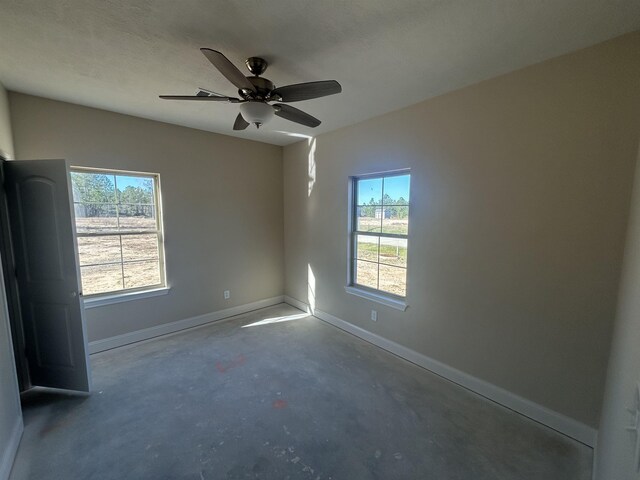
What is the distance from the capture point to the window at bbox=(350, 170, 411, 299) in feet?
9.53

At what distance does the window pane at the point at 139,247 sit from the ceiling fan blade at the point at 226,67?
8.11ft

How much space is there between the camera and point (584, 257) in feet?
5.73

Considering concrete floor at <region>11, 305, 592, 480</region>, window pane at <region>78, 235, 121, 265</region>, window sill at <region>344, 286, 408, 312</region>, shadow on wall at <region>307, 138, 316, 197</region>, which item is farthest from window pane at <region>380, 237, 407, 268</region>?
window pane at <region>78, 235, 121, 265</region>

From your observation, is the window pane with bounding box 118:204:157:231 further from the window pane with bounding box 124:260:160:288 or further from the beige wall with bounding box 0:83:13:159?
the beige wall with bounding box 0:83:13:159

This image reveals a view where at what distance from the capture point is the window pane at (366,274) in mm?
3235

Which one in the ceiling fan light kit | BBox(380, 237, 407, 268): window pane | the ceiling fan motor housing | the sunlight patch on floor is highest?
the ceiling fan motor housing

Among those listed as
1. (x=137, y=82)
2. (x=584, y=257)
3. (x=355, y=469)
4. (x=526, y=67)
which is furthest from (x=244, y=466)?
(x=526, y=67)

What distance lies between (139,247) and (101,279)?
0.50m

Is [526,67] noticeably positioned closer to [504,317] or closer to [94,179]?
[504,317]

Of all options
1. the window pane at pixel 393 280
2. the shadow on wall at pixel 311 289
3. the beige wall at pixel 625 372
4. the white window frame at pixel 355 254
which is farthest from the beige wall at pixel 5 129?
the beige wall at pixel 625 372

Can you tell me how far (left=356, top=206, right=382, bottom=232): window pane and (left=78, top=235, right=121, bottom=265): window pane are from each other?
2850mm

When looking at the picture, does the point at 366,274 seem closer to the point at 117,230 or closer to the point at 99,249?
the point at 117,230

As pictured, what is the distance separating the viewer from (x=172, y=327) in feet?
11.2

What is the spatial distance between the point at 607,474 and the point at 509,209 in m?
1.57
